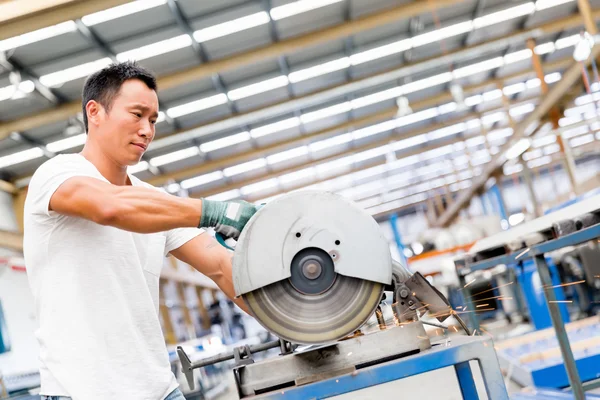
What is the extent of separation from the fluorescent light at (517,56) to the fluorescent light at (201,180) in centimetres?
587

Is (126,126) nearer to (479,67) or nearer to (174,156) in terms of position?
(174,156)

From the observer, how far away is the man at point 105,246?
1.30 m

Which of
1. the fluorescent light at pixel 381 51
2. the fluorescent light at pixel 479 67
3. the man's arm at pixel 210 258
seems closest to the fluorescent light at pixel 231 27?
the fluorescent light at pixel 381 51

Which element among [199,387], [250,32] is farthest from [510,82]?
[199,387]

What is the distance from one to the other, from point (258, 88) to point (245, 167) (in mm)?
3838

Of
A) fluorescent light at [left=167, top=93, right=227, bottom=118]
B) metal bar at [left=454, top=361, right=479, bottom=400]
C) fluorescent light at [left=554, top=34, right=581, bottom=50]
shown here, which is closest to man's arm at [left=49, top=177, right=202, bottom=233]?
metal bar at [left=454, top=361, right=479, bottom=400]

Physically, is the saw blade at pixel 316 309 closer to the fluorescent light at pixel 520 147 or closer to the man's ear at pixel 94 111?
the man's ear at pixel 94 111

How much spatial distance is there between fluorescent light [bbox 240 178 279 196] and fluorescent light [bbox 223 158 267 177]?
980 millimetres

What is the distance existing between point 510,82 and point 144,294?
40.7 ft

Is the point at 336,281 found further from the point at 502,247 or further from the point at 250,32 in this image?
the point at 250,32

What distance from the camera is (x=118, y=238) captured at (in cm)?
149

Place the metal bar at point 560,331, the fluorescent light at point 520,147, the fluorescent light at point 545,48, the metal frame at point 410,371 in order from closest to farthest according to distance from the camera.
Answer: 1. the metal frame at point 410,371
2. the metal bar at point 560,331
3. the fluorescent light at point 520,147
4. the fluorescent light at point 545,48

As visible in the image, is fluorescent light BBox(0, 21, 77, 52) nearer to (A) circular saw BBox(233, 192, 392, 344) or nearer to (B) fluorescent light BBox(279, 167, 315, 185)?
(A) circular saw BBox(233, 192, 392, 344)

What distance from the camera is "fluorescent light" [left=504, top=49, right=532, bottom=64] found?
11.6m
